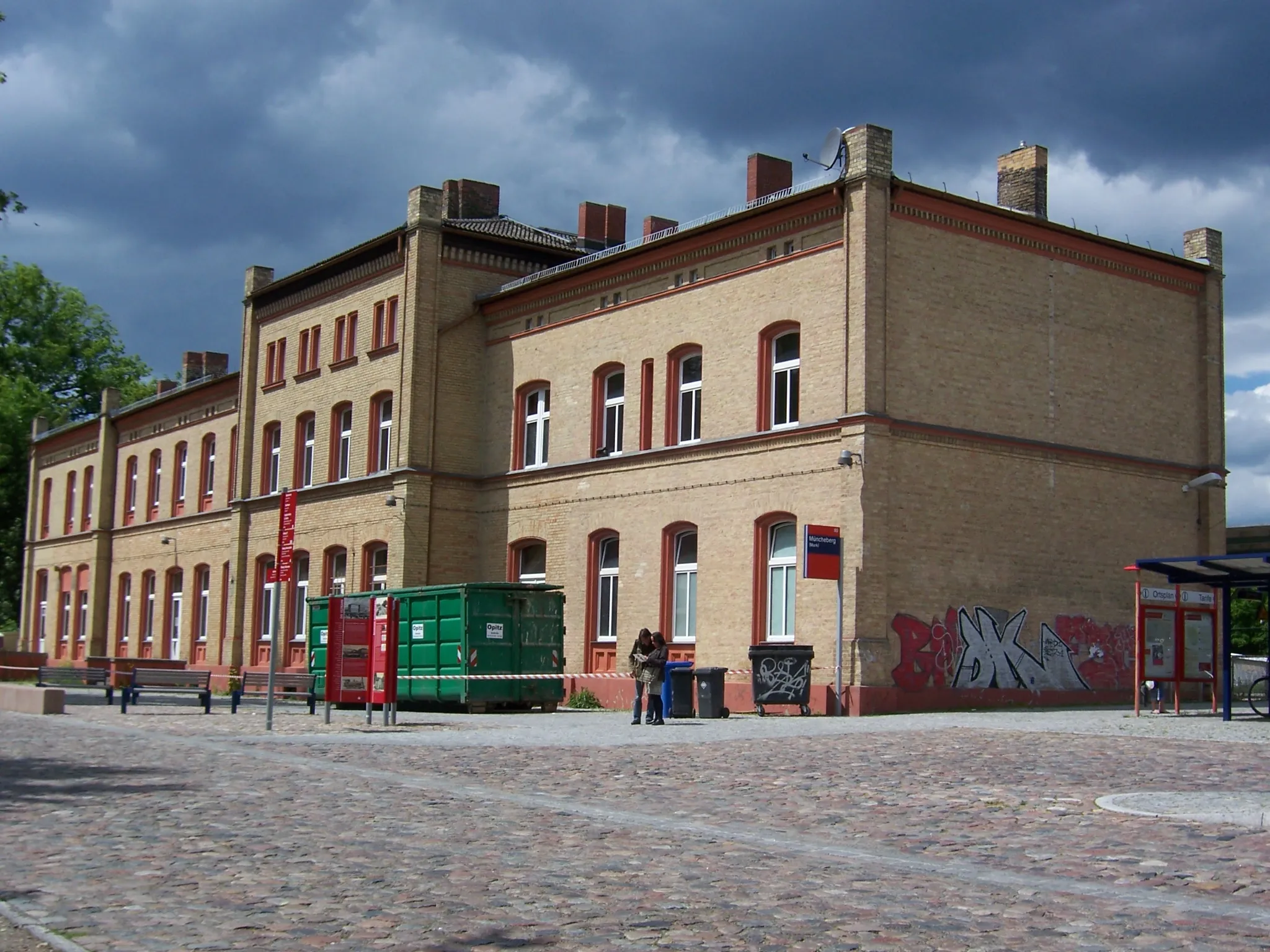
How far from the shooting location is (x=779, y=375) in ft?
91.7

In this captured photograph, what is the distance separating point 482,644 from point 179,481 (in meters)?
26.2

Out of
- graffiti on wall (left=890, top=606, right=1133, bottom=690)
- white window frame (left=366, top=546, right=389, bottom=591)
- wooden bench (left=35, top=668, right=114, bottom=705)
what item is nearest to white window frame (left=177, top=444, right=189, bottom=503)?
white window frame (left=366, top=546, right=389, bottom=591)

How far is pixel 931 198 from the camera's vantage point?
87.2ft

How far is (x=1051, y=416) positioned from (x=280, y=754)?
1646 cm

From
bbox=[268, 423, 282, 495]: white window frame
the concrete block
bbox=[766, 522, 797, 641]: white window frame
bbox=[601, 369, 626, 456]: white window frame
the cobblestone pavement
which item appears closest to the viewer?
the cobblestone pavement

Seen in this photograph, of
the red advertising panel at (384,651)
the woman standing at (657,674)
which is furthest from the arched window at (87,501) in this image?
the woman standing at (657,674)

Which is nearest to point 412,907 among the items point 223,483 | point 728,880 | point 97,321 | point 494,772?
point 728,880

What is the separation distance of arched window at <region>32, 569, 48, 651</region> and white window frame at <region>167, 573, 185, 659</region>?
12657mm

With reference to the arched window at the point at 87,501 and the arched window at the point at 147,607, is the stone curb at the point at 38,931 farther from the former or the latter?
the arched window at the point at 87,501

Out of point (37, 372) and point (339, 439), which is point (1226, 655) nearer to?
point (339, 439)

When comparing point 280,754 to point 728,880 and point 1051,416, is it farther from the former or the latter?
point 1051,416

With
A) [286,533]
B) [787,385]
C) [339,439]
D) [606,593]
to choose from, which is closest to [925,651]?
[787,385]

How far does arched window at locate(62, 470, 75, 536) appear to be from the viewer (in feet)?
191

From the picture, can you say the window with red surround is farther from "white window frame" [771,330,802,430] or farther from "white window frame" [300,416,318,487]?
"white window frame" [771,330,802,430]
